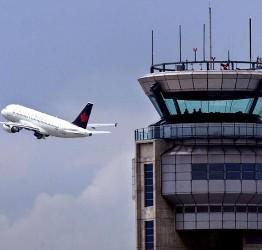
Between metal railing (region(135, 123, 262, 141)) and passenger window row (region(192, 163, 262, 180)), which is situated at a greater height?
metal railing (region(135, 123, 262, 141))

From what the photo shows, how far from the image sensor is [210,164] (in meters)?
166

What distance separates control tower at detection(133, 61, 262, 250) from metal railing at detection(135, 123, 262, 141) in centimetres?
11

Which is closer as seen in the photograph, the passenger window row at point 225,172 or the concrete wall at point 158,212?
the passenger window row at point 225,172

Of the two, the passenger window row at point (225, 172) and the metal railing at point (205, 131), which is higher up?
the metal railing at point (205, 131)

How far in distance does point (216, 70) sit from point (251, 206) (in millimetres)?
15043

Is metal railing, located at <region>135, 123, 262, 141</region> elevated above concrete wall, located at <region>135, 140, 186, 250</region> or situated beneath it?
elevated above

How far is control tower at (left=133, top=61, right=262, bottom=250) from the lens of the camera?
546ft

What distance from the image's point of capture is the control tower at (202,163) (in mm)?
166375

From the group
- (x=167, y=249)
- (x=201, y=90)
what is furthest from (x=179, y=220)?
(x=201, y=90)

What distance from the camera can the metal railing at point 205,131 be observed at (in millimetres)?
168000

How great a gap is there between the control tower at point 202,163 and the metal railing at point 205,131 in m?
0.11

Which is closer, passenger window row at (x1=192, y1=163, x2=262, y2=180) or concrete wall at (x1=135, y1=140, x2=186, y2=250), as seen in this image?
passenger window row at (x1=192, y1=163, x2=262, y2=180)

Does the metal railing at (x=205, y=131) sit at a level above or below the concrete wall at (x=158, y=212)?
above

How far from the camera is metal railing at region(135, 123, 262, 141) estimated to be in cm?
16800
